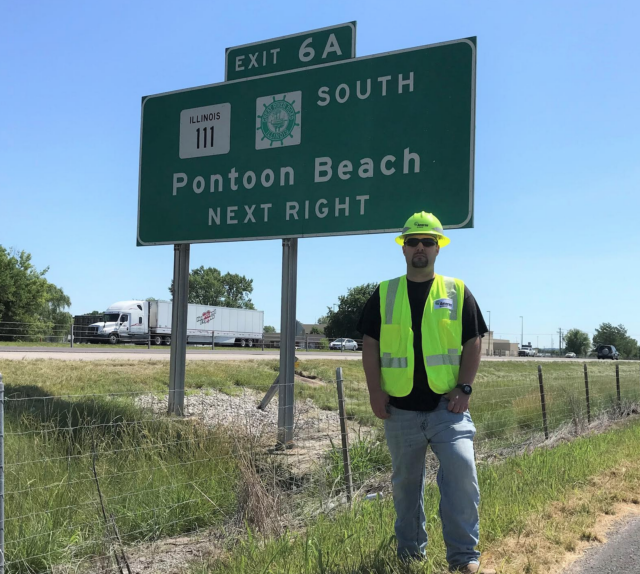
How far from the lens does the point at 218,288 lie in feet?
363

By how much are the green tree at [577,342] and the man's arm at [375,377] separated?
376 ft

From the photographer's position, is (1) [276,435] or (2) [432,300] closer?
(2) [432,300]

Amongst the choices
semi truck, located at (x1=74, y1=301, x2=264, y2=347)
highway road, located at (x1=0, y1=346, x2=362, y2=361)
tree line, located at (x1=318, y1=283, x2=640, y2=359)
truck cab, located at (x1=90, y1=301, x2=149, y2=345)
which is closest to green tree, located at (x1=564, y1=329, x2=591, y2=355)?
tree line, located at (x1=318, y1=283, x2=640, y2=359)

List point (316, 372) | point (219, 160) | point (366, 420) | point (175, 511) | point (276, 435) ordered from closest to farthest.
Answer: point (175, 511), point (276, 435), point (219, 160), point (366, 420), point (316, 372)

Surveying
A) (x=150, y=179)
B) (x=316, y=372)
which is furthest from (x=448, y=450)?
(x=316, y=372)

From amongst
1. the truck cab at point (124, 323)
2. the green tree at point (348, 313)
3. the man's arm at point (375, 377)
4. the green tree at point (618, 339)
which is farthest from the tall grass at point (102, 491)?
the green tree at point (618, 339)

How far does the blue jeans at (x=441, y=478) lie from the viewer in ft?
12.1

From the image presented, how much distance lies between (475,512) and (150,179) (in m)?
7.57

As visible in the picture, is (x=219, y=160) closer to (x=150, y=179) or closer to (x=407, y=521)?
(x=150, y=179)

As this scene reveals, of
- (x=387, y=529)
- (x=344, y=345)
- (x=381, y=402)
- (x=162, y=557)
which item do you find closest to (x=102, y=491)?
(x=162, y=557)

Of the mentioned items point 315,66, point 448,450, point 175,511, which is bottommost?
point 175,511

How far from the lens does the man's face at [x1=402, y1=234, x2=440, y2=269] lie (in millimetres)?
3875

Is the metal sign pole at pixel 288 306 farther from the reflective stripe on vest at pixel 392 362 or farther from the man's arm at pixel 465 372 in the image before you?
the man's arm at pixel 465 372

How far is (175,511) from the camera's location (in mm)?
5785
